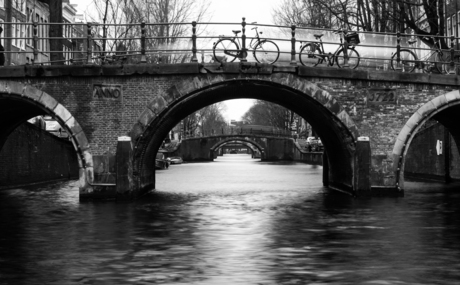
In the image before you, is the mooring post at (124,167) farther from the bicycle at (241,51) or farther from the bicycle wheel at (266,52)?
the bicycle wheel at (266,52)

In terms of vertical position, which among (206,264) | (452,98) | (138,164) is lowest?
(206,264)

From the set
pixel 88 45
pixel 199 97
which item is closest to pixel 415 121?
pixel 199 97

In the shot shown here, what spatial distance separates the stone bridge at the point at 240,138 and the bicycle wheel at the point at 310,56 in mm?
53685

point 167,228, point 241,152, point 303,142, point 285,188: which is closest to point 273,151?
point 303,142

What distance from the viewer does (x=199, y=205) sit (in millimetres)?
21172

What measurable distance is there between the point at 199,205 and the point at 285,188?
8289mm

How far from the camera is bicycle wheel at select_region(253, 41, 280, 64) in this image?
22.1 meters

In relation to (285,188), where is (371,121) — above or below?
above

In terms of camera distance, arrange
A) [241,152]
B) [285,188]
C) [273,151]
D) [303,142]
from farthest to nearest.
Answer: [241,152] → [273,151] → [303,142] → [285,188]

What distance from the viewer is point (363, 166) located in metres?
22.4

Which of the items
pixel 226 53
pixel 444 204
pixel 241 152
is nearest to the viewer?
pixel 444 204

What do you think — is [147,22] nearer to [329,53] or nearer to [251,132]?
[329,53]

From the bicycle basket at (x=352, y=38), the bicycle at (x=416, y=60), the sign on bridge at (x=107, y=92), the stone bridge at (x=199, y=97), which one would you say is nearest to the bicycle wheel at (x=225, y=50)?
the stone bridge at (x=199, y=97)

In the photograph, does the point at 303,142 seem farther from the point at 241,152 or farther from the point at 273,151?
the point at 241,152
